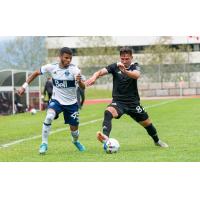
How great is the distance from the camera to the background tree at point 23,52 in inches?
1927

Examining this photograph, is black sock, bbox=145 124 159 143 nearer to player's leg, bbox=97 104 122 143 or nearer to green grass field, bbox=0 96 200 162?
green grass field, bbox=0 96 200 162

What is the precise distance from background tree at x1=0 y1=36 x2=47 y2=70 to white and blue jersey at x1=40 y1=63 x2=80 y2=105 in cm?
3829

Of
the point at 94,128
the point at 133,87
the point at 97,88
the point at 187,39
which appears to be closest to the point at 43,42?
the point at 97,88

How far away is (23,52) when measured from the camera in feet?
161

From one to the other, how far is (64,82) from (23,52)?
128ft

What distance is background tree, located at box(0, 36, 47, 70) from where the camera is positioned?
48938mm

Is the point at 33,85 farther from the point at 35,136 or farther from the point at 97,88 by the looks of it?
the point at 97,88

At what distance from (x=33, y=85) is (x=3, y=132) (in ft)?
52.2

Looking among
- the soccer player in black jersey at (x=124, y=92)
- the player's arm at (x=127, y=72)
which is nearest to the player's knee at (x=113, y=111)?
the soccer player in black jersey at (x=124, y=92)

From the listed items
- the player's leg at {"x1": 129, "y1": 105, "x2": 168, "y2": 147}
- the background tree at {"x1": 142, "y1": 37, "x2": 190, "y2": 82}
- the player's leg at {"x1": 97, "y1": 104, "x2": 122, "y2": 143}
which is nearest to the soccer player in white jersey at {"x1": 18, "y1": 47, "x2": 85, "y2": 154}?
the player's leg at {"x1": 97, "y1": 104, "x2": 122, "y2": 143}

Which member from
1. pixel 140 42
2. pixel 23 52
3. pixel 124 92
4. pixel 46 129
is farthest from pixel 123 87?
pixel 140 42

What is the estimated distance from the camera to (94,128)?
16.9m

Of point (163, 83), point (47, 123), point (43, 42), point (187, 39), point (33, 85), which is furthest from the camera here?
point (187, 39)

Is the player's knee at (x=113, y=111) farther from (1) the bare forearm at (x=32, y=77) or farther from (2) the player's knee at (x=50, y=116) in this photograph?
(1) the bare forearm at (x=32, y=77)
